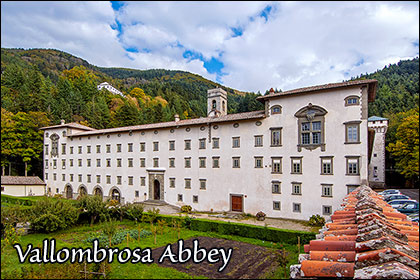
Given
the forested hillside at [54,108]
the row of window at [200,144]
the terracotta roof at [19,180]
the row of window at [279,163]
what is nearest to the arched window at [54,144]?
the row of window at [200,144]

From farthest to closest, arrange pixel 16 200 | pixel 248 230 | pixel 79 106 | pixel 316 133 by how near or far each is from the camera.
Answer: pixel 79 106 → pixel 16 200 → pixel 316 133 → pixel 248 230

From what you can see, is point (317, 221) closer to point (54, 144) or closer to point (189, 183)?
point (189, 183)

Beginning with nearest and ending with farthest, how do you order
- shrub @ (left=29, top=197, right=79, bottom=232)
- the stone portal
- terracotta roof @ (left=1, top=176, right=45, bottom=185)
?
shrub @ (left=29, top=197, right=79, bottom=232), the stone portal, terracotta roof @ (left=1, top=176, right=45, bottom=185)

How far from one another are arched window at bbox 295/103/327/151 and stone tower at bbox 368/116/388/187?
19.5m

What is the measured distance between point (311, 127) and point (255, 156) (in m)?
6.35

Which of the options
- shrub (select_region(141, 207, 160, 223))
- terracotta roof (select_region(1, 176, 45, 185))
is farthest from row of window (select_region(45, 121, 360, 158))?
terracotta roof (select_region(1, 176, 45, 185))

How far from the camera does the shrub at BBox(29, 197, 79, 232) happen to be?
19.2 meters

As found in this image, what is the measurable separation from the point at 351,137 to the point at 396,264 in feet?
73.8

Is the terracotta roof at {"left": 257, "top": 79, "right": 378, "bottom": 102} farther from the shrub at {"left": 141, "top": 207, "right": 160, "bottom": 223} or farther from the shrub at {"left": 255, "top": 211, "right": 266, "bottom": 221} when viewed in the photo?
the shrub at {"left": 141, "top": 207, "right": 160, "bottom": 223}

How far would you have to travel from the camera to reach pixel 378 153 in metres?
42.7

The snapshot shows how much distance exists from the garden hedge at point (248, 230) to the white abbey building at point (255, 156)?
20.4 feet

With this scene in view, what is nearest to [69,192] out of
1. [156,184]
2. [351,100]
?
[156,184]

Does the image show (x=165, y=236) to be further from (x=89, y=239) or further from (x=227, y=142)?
(x=227, y=142)

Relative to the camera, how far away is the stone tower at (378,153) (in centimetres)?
3784
